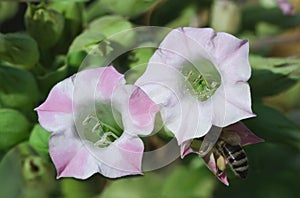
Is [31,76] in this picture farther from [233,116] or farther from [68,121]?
[233,116]

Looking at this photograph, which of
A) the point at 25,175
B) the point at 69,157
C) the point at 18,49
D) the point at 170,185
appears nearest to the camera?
the point at 69,157

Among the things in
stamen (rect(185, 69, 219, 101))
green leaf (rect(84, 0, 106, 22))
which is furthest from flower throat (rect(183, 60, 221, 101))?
green leaf (rect(84, 0, 106, 22))

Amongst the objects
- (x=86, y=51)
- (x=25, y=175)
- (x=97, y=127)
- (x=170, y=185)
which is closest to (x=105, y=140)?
(x=97, y=127)

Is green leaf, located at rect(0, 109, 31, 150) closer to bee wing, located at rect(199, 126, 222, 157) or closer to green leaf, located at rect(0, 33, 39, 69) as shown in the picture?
green leaf, located at rect(0, 33, 39, 69)

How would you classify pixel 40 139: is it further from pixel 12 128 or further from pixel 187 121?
pixel 187 121

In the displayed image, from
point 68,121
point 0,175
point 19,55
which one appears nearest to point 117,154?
point 68,121

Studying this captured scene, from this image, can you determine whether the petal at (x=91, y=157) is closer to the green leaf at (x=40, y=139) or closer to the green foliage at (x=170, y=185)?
the green leaf at (x=40, y=139)

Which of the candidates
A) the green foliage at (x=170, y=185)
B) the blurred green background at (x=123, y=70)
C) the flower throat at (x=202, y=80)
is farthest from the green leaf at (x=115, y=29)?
the green foliage at (x=170, y=185)
